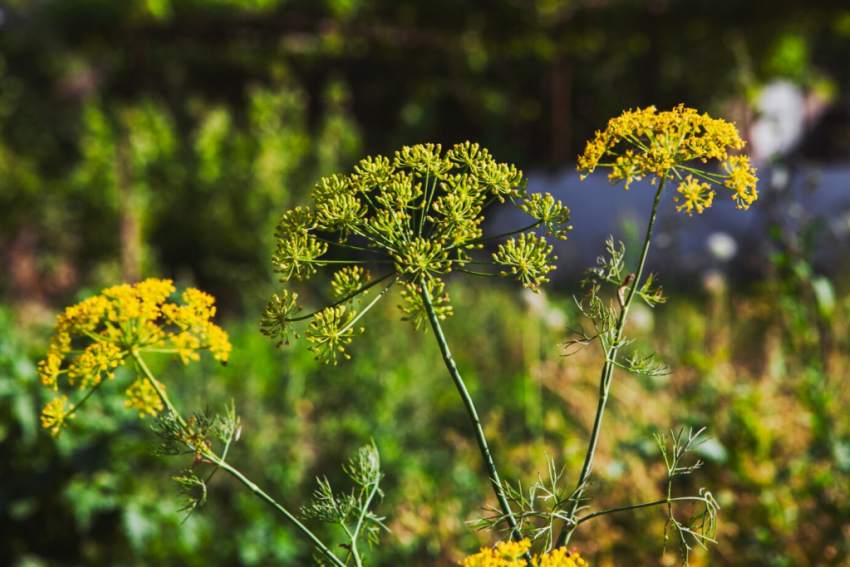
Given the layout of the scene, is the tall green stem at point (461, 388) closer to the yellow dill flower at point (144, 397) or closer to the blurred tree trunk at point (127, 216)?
the yellow dill flower at point (144, 397)

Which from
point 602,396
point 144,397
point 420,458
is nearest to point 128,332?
point 144,397

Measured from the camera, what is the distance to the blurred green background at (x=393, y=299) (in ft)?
7.43

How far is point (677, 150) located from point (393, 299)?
3817 millimetres

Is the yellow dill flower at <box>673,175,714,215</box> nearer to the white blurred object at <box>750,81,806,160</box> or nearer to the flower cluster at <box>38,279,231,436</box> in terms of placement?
the flower cluster at <box>38,279,231,436</box>

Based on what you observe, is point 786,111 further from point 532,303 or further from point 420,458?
point 420,458

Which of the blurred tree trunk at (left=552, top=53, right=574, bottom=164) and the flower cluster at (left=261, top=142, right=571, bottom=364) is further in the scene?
the blurred tree trunk at (left=552, top=53, right=574, bottom=164)

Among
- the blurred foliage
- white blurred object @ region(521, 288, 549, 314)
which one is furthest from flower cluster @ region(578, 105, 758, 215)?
white blurred object @ region(521, 288, 549, 314)

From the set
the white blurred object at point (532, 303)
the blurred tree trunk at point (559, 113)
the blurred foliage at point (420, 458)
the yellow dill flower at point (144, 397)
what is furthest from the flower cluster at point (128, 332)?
the blurred tree trunk at point (559, 113)

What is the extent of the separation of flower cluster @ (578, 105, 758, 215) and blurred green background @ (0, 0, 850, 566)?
386mm

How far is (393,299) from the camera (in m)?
4.62

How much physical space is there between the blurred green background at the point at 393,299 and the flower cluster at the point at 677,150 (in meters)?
0.39

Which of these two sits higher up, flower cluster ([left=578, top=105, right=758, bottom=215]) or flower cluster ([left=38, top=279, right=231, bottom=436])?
flower cluster ([left=578, top=105, right=758, bottom=215])

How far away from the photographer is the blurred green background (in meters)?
2.27

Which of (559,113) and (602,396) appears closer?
(602,396)
